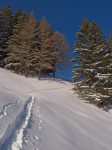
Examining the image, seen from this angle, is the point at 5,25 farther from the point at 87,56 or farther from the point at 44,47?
the point at 87,56

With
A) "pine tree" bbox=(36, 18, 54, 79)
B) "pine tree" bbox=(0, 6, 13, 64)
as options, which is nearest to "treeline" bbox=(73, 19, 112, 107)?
"pine tree" bbox=(36, 18, 54, 79)

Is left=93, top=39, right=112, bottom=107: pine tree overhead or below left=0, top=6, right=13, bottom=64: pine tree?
below

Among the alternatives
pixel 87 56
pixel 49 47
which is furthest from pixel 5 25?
pixel 87 56

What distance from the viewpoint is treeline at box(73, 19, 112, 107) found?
124 feet

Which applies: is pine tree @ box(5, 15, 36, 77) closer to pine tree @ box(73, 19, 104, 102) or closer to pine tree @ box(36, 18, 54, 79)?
pine tree @ box(36, 18, 54, 79)

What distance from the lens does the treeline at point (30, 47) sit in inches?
1889

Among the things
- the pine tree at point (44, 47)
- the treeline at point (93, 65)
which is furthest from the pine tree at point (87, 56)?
the pine tree at point (44, 47)

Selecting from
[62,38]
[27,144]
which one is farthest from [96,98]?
[27,144]

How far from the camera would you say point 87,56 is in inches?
1558

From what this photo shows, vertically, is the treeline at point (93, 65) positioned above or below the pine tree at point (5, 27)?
below

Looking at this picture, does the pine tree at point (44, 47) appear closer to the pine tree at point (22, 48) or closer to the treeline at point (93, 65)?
the pine tree at point (22, 48)

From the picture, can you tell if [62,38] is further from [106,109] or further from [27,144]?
[27,144]

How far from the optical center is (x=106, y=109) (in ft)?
123

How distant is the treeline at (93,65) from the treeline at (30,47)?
27.5 ft
